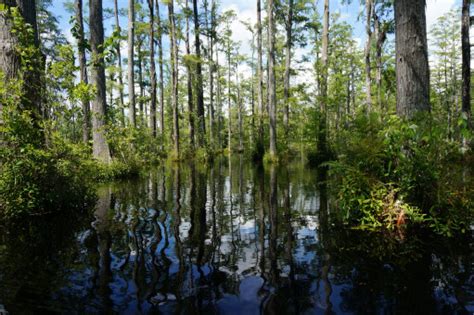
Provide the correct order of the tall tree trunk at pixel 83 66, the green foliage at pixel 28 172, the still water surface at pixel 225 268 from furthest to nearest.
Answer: the tall tree trunk at pixel 83 66
the green foliage at pixel 28 172
the still water surface at pixel 225 268

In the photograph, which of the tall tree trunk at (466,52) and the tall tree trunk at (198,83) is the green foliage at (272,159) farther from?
the tall tree trunk at (466,52)

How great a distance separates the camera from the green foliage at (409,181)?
378 centimetres

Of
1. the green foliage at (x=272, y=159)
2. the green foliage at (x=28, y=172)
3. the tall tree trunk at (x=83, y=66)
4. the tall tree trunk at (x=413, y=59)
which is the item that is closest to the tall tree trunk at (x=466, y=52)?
the green foliage at (x=272, y=159)

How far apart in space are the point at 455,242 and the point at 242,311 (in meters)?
3.09

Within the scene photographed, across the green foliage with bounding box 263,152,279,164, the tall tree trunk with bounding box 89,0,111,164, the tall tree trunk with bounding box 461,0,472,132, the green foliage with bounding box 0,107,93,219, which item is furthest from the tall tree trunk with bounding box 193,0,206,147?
the green foliage with bounding box 0,107,93,219

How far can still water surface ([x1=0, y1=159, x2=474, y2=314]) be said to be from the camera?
7.80 feet

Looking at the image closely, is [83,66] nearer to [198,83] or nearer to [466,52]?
[198,83]

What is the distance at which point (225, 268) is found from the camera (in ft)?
10.2

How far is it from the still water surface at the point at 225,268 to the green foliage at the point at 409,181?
0.33 metres

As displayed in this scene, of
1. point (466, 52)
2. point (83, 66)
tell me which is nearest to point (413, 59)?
point (83, 66)

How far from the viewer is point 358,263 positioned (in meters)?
3.17

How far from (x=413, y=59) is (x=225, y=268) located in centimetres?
423

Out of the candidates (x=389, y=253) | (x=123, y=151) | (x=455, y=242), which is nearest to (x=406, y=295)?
(x=389, y=253)

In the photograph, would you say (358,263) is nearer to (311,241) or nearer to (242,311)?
(311,241)
